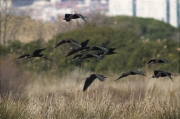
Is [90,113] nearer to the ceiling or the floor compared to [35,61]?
nearer to the ceiling

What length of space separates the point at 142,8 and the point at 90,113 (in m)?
170

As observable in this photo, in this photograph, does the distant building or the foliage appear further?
the distant building

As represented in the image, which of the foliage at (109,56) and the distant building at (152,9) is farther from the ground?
the foliage at (109,56)

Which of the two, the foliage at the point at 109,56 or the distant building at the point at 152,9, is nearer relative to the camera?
the foliage at the point at 109,56

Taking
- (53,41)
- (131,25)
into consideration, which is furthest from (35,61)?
(131,25)

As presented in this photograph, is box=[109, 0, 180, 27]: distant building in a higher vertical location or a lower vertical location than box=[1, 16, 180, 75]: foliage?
lower

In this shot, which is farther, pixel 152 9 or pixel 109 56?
pixel 152 9

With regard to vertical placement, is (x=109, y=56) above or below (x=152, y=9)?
above

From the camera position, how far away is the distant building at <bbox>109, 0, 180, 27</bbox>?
16862cm

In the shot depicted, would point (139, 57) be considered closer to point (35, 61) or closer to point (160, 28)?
point (35, 61)

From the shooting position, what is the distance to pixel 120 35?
33.6 m

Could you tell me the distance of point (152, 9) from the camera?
172500mm

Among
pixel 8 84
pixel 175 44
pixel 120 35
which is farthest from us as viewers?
pixel 120 35

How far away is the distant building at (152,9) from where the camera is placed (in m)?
169
